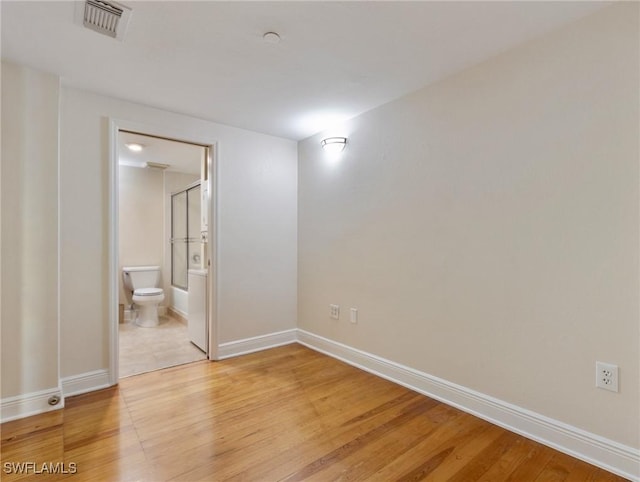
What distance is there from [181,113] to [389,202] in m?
2.01

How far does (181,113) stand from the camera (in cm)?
282

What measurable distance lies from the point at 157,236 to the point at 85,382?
295 centimetres

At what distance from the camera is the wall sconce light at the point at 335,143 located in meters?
2.94

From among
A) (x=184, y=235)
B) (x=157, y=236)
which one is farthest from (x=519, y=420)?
(x=157, y=236)

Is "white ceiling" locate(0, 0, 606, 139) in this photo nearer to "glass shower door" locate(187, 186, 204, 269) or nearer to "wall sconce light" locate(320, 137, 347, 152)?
"wall sconce light" locate(320, 137, 347, 152)

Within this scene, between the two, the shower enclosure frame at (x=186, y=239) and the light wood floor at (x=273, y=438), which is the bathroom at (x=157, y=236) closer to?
the shower enclosure frame at (x=186, y=239)

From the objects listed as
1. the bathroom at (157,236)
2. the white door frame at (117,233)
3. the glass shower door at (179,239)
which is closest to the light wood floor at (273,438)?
the white door frame at (117,233)

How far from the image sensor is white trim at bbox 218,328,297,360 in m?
3.08

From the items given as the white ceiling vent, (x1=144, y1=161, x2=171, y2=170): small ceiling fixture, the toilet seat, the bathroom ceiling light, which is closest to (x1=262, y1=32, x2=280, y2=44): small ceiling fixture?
the white ceiling vent

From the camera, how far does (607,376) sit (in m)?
1.56

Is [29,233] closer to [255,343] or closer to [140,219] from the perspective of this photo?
[255,343]

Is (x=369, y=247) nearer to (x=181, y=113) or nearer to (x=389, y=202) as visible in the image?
(x=389, y=202)

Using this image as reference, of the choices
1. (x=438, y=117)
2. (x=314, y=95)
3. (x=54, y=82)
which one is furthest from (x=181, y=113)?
(x=438, y=117)

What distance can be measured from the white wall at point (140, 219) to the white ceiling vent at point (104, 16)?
3541 mm
